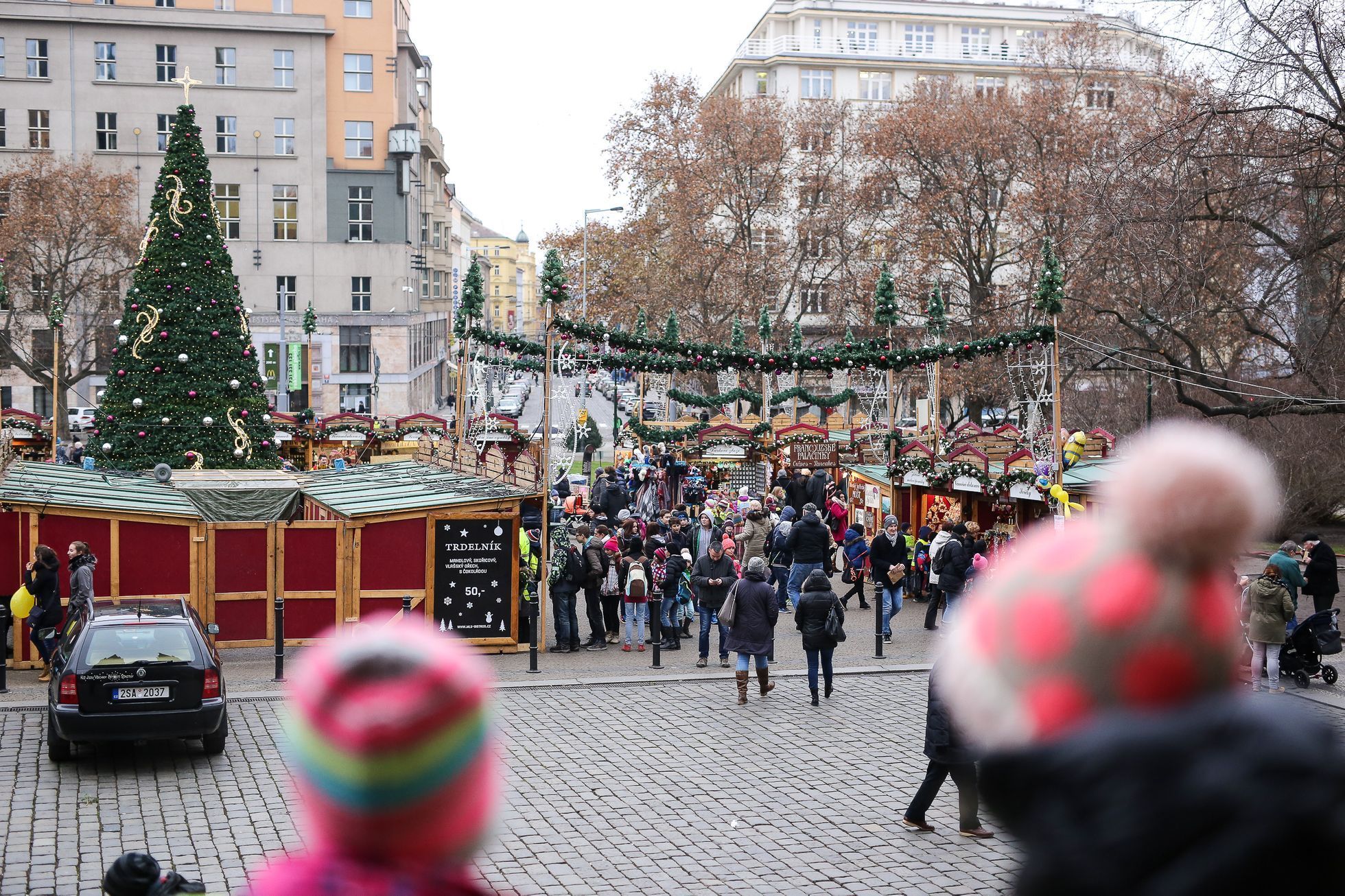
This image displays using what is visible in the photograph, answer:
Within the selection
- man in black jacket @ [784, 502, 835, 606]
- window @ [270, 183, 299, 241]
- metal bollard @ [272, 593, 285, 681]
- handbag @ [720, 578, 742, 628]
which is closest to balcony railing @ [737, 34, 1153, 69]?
window @ [270, 183, 299, 241]

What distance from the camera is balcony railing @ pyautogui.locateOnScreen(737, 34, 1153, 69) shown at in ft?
286

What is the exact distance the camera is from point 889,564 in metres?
19.8

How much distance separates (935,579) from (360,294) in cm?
5712

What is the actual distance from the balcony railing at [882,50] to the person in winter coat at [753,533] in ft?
231

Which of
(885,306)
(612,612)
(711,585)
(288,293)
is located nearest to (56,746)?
(711,585)

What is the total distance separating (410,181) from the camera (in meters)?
74.9

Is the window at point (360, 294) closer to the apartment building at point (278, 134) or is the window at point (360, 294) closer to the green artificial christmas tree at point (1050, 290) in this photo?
the apartment building at point (278, 134)

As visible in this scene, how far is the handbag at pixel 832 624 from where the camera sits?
14.3 metres

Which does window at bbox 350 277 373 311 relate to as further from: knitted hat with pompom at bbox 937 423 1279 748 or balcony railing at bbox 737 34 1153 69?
knitted hat with pompom at bbox 937 423 1279 748

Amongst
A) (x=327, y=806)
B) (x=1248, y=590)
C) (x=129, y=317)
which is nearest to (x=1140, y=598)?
(x=327, y=806)

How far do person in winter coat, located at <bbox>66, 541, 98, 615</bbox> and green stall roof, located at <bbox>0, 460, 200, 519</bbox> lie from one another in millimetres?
1025

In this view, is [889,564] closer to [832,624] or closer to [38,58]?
[832,624]

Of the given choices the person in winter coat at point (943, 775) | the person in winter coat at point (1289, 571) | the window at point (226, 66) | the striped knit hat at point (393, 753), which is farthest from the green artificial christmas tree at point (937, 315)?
the window at point (226, 66)

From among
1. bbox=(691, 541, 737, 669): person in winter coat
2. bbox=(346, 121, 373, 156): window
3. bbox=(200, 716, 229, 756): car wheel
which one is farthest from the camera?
bbox=(346, 121, 373, 156): window
